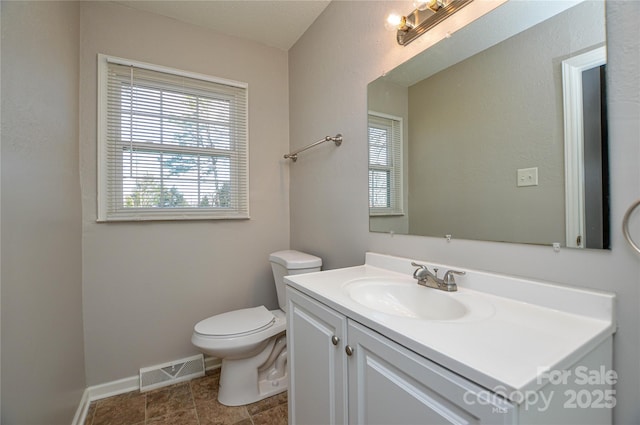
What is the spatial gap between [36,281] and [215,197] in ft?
3.61

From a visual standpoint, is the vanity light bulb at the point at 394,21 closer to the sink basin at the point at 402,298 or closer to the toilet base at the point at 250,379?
the sink basin at the point at 402,298

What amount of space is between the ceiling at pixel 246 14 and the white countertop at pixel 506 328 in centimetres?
178

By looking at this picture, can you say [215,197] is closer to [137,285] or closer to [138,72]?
[137,285]

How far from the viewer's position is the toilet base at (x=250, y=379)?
160cm

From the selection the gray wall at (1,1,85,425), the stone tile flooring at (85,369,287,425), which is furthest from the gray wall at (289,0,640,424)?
the gray wall at (1,1,85,425)

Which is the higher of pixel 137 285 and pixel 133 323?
pixel 137 285


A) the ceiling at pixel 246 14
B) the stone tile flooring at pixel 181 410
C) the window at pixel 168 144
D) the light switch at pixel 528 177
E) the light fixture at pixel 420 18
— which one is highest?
the ceiling at pixel 246 14

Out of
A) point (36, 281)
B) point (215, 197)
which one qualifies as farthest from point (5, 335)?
point (215, 197)

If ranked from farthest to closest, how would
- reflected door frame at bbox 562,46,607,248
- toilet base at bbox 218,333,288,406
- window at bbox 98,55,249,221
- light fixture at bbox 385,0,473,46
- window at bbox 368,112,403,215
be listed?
window at bbox 98,55,249,221 → toilet base at bbox 218,333,288,406 → window at bbox 368,112,403,215 → light fixture at bbox 385,0,473,46 → reflected door frame at bbox 562,46,607,248

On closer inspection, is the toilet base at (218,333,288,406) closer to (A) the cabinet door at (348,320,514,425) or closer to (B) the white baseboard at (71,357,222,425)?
(B) the white baseboard at (71,357,222,425)

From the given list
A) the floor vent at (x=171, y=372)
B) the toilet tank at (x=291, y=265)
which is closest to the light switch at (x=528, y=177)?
the toilet tank at (x=291, y=265)

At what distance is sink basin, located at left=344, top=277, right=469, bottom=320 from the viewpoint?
3.18 feet

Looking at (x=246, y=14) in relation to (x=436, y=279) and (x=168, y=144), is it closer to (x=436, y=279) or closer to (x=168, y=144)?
(x=168, y=144)

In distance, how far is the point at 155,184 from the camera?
1814 mm
